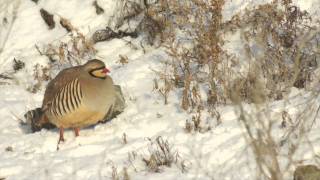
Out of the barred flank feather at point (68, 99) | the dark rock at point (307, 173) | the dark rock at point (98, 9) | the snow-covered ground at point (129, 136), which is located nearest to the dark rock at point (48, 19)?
the snow-covered ground at point (129, 136)

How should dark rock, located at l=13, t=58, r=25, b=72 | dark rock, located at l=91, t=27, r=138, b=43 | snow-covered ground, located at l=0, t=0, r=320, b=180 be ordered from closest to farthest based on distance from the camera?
snow-covered ground, located at l=0, t=0, r=320, b=180
dark rock, located at l=13, t=58, r=25, b=72
dark rock, located at l=91, t=27, r=138, b=43

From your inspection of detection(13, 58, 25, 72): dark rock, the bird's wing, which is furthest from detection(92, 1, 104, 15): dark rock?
the bird's wing

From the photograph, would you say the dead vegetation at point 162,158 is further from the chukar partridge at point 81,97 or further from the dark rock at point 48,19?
the dark rock at point 48,19

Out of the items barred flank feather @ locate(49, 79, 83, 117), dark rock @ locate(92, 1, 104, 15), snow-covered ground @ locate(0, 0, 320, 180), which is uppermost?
dark rock @ locate(92, 1, 104, 15)

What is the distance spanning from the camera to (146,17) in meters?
7.23

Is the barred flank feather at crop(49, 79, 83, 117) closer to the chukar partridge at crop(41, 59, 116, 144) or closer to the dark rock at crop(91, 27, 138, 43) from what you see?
the chukar partridge at crop(41, 59, 116, 144)

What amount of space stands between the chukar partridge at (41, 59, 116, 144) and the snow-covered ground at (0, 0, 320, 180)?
0.22 meters

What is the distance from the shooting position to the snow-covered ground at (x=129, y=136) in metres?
4.69

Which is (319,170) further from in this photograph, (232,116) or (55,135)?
(55,135)

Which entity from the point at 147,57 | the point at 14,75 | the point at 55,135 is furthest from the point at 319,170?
the point at 14,75

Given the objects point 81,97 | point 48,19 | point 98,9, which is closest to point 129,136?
point 81,97

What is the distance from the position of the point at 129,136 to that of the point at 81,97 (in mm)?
543

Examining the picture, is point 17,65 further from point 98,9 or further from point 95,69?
point 95,69

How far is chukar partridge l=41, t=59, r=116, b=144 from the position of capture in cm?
543
